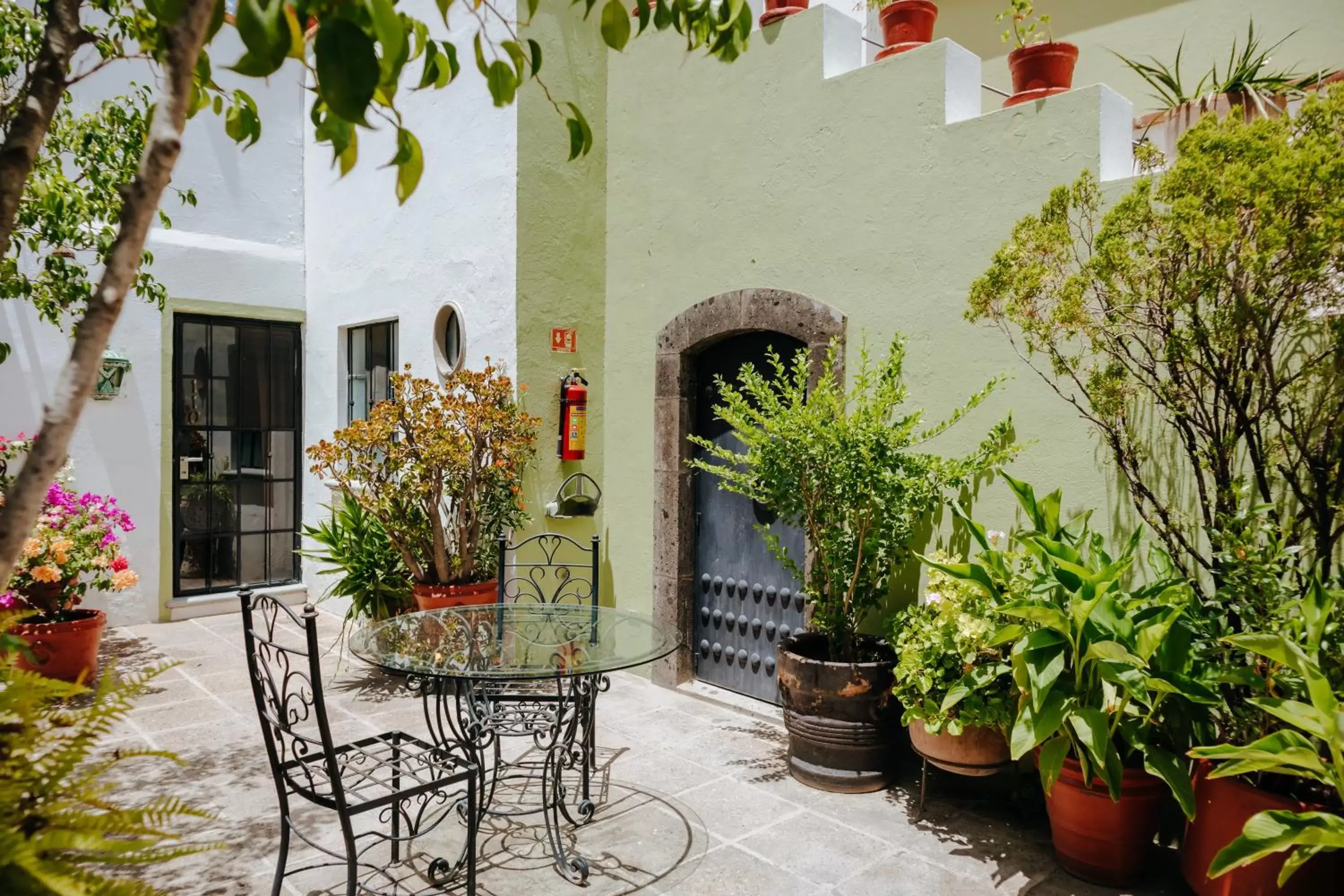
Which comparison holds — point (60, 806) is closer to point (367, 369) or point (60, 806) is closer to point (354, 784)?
point (354, 784)

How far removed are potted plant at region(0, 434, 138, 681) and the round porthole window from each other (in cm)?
235

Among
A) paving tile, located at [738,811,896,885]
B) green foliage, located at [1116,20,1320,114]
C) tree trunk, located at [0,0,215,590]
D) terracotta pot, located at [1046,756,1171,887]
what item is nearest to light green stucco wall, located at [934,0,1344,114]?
green foliage, located at [1116,20,1320,114]

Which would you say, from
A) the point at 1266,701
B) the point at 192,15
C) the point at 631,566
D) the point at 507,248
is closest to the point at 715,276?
the point at 507,248

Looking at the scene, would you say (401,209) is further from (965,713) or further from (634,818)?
(965,713)

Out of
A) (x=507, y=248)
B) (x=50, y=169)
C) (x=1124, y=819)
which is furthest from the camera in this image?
(x=507, y=248)

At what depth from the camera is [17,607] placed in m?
5.25

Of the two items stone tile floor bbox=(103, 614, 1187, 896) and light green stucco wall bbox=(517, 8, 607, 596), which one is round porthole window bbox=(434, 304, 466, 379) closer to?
light green stucco wall bbox=(517, 8, 607, 596)

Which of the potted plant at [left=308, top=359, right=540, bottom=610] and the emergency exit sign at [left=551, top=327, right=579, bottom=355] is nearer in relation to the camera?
the potted plant at [left=308, top=359, right=540, bottom=610]

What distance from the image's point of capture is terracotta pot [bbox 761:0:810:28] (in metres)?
5.03

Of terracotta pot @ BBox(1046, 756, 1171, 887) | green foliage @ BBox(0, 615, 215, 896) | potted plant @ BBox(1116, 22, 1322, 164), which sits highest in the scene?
potted plant @ BBox(1116, 22, 1322, 164)

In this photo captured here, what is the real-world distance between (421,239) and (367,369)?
1336 millimetres

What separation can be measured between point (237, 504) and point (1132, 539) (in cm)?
698

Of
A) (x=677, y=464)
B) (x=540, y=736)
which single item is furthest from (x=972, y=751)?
(x=677, y=464)

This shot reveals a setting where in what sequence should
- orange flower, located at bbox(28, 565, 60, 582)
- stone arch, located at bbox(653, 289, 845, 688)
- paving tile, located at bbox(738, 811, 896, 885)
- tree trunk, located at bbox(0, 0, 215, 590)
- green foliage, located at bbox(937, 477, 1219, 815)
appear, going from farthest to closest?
stone arch, located at bbox(653, 289, 845, 688) → orange flower, located at bbox(28, 565, 60, 582) → paving tile, located at bbox(738, 811, 896, 885) → green foliage, located at bbox(937, 477, 1219, 815) → tree trunk, located at bbox(0, 0, 215, 590)
